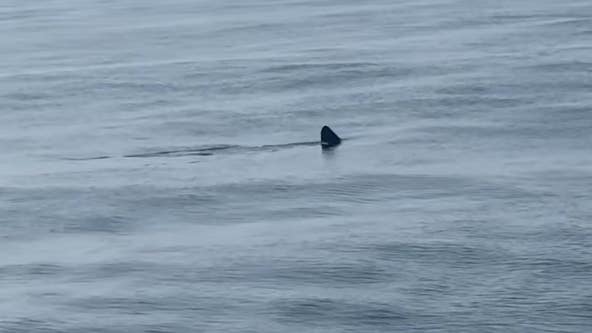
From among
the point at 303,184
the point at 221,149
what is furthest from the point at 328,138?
the point at 303,184

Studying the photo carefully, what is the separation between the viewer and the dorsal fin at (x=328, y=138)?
39.8 m

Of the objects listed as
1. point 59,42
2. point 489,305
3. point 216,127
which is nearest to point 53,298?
point 489,305

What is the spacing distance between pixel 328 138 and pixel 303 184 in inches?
149

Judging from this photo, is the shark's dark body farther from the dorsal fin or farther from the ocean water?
the ocean water

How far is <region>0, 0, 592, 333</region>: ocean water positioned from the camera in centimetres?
2775

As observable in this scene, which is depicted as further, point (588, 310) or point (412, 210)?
point (412, 210)

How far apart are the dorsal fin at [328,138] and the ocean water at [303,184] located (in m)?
0.34

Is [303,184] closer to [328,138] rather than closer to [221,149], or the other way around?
[328,138]

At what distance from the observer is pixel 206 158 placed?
39281mm

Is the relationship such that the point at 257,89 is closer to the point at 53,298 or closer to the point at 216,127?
the point at 216,127

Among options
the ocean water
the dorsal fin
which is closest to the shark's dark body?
the dorsal fin

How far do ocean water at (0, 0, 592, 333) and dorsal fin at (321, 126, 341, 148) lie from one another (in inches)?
13.4

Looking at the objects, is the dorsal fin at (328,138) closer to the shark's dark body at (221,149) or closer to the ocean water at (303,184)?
the shark's dark body at (221,149)

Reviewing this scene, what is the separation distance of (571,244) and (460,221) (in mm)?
2873
